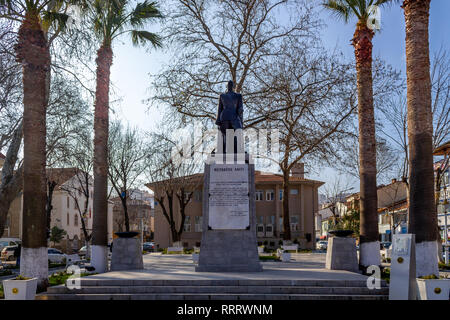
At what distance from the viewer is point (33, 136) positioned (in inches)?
458

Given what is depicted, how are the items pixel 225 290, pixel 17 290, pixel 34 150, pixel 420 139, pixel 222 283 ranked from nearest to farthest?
pixel 17 290 → pixel 225 290 → pixel 222 283 → pixel 420 139 → pixel 34 150

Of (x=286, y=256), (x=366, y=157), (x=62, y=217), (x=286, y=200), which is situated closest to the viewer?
(x=366, y=157)

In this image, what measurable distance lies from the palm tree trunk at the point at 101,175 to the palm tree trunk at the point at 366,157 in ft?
27.5

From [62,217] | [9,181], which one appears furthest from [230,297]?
[62,217]

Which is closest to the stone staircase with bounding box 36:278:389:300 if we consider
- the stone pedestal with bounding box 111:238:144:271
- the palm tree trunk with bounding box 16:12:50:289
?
the palm tree trunk with bounding box 16:12:50:289

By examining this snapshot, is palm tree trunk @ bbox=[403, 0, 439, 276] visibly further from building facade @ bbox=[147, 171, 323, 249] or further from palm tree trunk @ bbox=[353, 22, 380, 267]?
building facade @ bbox=[147, 171, 323, 249]

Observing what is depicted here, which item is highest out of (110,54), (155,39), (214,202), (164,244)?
(155,39)

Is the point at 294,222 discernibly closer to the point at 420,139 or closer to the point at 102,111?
A: the point at 102,111

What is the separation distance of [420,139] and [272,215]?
39023mm

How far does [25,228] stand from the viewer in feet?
36.9

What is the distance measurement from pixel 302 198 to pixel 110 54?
35.2 metres

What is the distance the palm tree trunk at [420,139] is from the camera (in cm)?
1009
